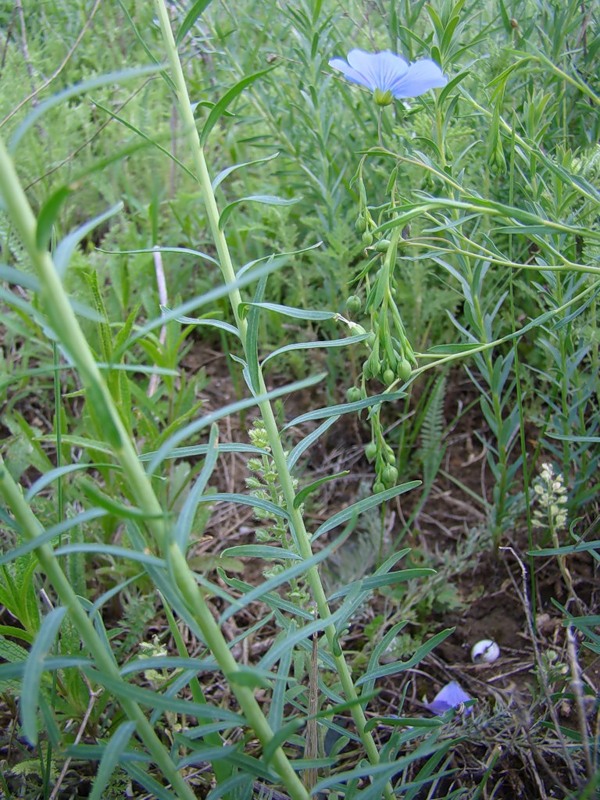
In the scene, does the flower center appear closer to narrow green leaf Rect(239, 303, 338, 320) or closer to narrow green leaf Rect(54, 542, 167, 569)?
narrow green leaf Rect(239, 303, 338, 320)

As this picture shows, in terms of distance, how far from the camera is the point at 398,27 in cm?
161

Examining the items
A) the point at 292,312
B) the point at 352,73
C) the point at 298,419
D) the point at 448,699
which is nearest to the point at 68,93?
the point at 292,312

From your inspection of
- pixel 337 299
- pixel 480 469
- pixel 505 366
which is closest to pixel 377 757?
pixel 505 366

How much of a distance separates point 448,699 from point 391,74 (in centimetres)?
127

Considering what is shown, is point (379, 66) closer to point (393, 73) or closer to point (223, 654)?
point (393, 73)

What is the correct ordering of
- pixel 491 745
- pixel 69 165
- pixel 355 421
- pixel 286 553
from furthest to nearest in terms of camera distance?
pixel 69 165, pixel 355 421, pixel 491 745, pixel 286 553

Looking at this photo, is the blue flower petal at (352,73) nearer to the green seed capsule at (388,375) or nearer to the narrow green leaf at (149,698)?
the green seed capsule at (388,375)

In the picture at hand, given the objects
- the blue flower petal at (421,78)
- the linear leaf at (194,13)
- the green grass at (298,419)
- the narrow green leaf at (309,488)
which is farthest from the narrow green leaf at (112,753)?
the blue flower petal at (421,78)

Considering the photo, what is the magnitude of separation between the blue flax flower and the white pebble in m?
1.21

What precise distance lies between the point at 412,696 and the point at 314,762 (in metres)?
0.60

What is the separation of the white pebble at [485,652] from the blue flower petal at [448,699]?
0.12 metres

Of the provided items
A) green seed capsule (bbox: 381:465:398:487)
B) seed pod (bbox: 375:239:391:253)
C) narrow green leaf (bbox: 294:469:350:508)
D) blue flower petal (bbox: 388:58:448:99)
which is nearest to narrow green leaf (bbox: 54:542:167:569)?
narrow green leaf (bbox: 294:469:350:508)

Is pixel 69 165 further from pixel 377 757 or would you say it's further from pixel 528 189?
pixel 377 757

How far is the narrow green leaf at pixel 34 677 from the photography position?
2.10 feet
